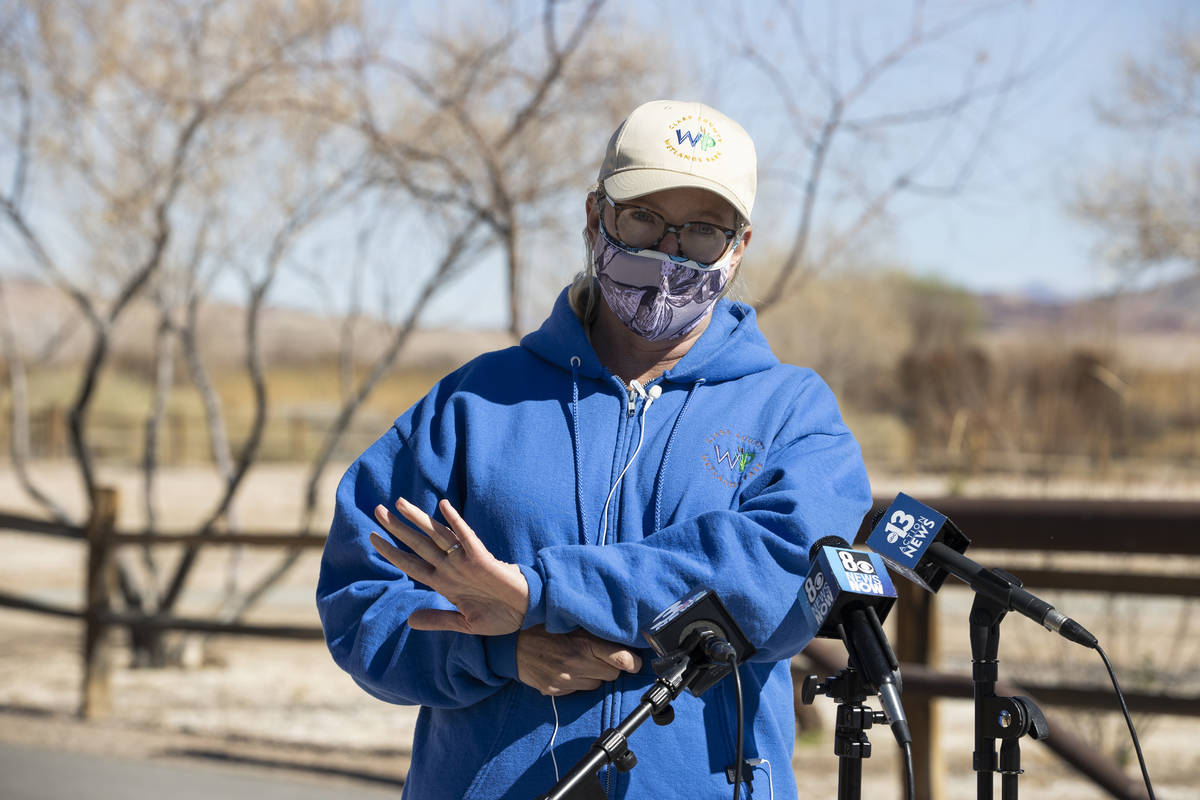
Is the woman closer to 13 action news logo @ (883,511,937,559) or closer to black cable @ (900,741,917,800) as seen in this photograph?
13 action news logo @ (883,511,937,559)

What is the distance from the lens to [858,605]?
4.97 ft

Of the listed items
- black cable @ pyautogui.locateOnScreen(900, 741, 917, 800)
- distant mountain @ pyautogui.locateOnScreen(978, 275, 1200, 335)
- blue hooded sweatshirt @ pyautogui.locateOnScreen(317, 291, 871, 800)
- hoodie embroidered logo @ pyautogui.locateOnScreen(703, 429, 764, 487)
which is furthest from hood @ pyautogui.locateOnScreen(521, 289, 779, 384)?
distant mountain @ pyautogui.locateOnScreen(978, 275, 1200, 335)

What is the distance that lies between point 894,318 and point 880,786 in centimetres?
6356

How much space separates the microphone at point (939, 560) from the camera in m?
1.53

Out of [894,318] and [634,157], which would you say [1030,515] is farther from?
[894,318]

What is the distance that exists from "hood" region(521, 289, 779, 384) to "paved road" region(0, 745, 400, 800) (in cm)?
337

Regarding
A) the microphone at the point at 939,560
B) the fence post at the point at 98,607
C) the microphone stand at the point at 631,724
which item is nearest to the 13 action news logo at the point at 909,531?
the microphone at the point at 939,560

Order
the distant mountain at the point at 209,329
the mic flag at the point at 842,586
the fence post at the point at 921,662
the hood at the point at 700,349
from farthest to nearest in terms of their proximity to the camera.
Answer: the distant mountain at the point at 209,329 → the fence post at the point at 921,662 → the hood at the point at 700,349 → the mic flag at the point at 842,586

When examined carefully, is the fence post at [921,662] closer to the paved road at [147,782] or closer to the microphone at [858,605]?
the paved road at [147,782]

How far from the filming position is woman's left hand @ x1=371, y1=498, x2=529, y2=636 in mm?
1669

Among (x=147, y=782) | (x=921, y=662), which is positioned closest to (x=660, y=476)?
(x=921, y=662)

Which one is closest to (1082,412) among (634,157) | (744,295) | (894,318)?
(744,295)

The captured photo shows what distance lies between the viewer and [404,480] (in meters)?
1.95

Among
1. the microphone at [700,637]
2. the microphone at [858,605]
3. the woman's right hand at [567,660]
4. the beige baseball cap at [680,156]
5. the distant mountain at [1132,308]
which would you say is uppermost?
the beige baseball cap at [680,156]
